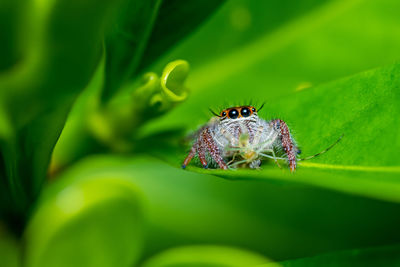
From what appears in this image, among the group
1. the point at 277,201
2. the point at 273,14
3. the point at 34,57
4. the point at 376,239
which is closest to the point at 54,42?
the point at 34,57

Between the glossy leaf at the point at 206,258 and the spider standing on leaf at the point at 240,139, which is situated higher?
the spider standing on leaf at the point at 240,139

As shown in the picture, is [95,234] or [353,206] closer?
[95,234]

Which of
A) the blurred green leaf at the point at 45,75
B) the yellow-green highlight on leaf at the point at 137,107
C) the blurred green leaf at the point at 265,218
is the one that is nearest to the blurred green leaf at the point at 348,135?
the yellow-green highlight on leaf at the point at 137,107

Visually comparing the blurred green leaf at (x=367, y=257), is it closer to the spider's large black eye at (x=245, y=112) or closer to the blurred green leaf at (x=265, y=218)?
the spider's large black eye at (x=245, y=112)

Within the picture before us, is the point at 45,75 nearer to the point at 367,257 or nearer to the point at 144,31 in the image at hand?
the point at 144,31

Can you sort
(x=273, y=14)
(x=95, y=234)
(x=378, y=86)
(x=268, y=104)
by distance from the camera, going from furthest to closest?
1. (x=273, y=14)
2. (x=268, y=104)
3. (x=95, y=234)
4. (x=378, y=86)

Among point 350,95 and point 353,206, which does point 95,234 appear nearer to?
point 350,95
